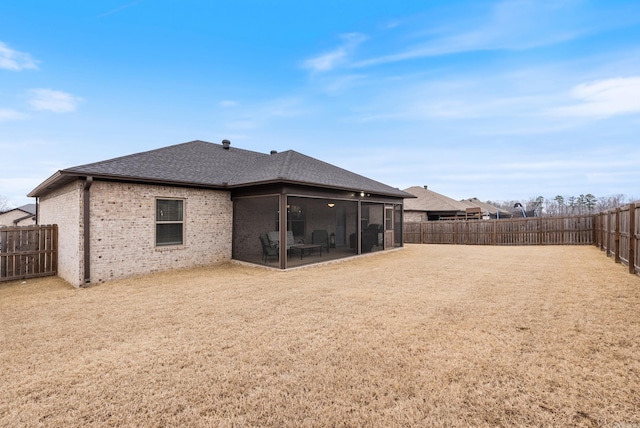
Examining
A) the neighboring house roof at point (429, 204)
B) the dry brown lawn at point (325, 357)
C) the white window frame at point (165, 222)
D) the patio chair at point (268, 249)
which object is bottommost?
the dry brown lawn at point (325, 357)

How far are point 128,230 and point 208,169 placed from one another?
347 cm

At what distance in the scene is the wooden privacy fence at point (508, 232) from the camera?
50.2 feet

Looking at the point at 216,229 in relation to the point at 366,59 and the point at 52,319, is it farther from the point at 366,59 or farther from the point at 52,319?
the point at 366,59

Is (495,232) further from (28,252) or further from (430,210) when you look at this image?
(28,252)

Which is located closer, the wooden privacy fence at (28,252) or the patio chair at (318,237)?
the wooden privacy fence at (28,252)

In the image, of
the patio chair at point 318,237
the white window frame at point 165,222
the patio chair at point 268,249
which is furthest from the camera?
the patio chair at point 318,237

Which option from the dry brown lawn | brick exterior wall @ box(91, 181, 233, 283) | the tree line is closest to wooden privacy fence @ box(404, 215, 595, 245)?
the dry brown lawn

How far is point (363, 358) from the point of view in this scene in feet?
10.3

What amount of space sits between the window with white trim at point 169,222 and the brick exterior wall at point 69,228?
5.92ft

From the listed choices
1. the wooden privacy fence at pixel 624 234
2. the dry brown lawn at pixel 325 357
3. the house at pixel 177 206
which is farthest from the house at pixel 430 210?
A: the dry brown lawn at pixel 325 357

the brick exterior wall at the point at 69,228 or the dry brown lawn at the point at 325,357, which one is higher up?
the brick exterior wall at the point at 69,228

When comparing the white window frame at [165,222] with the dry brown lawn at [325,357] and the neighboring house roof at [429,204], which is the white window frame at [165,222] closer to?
the dry brown lawn at [325,357]

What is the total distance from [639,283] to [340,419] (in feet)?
26.5

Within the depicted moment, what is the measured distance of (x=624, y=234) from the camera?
28.1 feet
